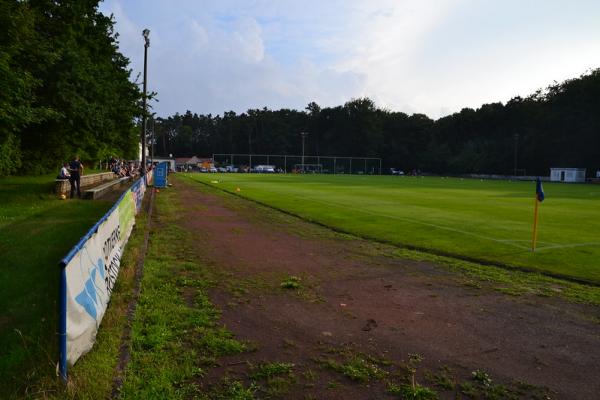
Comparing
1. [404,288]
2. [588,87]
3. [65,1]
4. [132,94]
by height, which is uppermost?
[588,87]

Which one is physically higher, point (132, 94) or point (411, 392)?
point (132, 94)

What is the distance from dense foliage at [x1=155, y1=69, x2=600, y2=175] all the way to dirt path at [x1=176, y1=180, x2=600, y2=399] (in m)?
92.6

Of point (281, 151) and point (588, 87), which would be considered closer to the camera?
point (588, 87)

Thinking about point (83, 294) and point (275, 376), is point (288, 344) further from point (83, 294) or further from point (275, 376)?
point (83, 294)

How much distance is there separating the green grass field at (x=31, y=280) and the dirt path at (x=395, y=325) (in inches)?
74.0

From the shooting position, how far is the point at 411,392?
423cm

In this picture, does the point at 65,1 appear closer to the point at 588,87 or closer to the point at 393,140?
the point at 588,87

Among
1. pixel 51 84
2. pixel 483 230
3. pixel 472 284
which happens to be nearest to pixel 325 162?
pixel 51 84

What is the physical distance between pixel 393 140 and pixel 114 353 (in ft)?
447

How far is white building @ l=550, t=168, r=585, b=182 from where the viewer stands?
76500 millimetres

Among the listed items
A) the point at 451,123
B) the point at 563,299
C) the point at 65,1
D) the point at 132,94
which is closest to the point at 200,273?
the point at 563,299

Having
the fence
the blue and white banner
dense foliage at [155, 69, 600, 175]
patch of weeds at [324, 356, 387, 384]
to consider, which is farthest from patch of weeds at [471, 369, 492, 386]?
the fence

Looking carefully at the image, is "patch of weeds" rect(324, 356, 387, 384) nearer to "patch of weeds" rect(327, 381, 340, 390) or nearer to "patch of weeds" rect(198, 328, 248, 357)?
"patch of weeds" rect(327, 381, 340, 390)

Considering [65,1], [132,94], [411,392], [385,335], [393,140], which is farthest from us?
[393,140]
